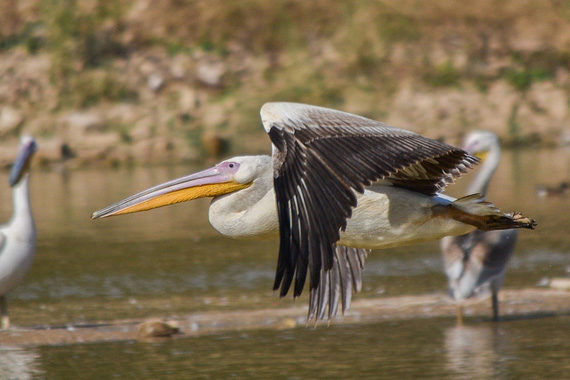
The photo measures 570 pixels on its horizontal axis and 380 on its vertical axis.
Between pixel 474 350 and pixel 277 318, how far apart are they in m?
1.59

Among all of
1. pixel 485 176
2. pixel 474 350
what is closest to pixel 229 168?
pixel 474 350

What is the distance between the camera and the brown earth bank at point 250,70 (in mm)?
20609

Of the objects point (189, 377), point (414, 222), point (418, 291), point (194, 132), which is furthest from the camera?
point (194, 132)

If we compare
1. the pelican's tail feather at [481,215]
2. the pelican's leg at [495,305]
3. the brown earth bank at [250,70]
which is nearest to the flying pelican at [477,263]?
the pelican's leg at [495,305]

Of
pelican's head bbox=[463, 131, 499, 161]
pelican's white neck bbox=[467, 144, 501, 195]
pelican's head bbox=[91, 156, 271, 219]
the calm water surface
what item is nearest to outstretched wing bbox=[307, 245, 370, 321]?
pelican's head bbox=[91, 156, 271, 219]

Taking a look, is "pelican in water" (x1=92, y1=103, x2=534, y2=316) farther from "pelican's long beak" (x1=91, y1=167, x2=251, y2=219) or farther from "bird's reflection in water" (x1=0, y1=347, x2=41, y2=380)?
"bird's reflection in water" (x1=0, y1=347, x2=41, y2=380)

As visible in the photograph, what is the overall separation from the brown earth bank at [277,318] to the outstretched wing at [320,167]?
Answer: 323 centimetres

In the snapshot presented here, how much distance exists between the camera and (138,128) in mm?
21203

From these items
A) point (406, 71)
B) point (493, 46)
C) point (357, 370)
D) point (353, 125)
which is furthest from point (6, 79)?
point (353, 125)

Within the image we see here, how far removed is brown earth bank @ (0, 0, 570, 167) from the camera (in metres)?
20.6

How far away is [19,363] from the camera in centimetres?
686

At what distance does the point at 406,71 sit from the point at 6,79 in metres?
7.97

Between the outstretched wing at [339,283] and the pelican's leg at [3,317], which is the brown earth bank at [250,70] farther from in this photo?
the outstretched wing at [339,283]

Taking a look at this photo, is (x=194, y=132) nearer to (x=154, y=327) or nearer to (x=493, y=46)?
(x=493, y=46)
